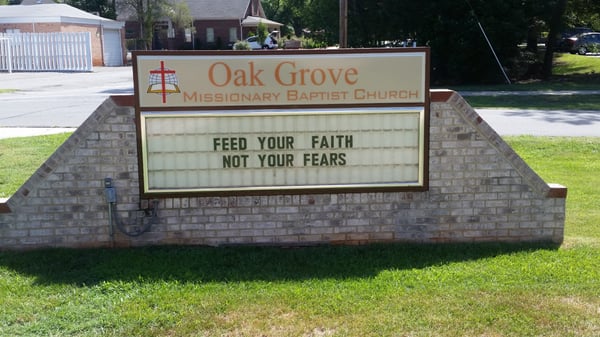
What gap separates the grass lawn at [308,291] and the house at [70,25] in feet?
132

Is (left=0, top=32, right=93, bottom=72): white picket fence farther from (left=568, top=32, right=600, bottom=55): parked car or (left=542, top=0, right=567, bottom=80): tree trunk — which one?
(left=568, top=32, right=600, bottom=55): parked car

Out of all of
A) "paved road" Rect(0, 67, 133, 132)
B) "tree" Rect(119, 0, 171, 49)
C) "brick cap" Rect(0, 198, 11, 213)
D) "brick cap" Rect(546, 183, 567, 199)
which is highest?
"tree" Rect(119, 0, 171, 49)

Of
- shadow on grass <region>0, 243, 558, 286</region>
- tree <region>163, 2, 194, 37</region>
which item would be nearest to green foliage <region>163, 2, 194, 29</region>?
tree <region>163, 2, 194, 37</region>

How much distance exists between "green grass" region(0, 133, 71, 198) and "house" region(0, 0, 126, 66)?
31.8 metres

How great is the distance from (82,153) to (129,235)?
2.98 ft

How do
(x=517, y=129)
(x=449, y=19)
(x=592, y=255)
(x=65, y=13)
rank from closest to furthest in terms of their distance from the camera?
(x=592, y=255)
(x=517, y=129)
(x=449, y=19)
(x=65, y=13)

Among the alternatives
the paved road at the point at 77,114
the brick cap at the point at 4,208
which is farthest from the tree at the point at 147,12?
the brick cap at the point at 4,208

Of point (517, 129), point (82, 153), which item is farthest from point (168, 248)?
point (517, 129)

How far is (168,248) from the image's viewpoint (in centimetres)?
632

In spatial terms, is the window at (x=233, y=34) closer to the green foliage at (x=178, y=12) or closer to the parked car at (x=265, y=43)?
the parked car at (x=265, y=43)

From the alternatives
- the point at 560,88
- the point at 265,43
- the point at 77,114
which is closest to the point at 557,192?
the point at 77,114

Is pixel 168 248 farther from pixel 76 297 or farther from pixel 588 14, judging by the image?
pixel 588 14

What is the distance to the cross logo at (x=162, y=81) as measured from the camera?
6.14m

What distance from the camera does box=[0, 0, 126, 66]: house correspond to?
42469 millimetres
